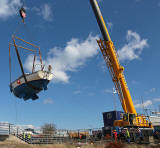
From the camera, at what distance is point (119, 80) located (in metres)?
20.2

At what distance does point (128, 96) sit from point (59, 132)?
28.1 feet

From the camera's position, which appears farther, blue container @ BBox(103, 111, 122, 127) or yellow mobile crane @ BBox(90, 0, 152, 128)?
blue container @ BBox(103, 111, 122, 127)

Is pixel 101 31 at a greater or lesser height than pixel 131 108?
greater

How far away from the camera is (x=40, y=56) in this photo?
56.2 ft

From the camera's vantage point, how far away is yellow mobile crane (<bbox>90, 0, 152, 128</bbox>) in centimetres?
1816

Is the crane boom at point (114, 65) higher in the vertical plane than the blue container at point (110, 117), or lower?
higher

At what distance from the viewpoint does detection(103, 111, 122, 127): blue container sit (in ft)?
70.2

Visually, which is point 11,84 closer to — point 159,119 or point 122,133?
point 122,133

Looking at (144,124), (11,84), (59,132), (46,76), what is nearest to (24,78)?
(46,76)

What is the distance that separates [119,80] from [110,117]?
486 centimetres

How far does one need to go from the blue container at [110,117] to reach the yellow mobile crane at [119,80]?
2085 millimetres

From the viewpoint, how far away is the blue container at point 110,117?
2139 cm

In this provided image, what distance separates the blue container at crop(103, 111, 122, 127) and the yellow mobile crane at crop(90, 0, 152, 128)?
2.08 meters

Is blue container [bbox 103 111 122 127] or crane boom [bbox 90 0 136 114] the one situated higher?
crane boom [bbox 90 0 136 114]
